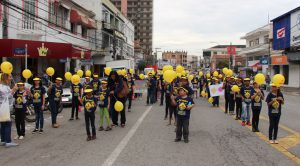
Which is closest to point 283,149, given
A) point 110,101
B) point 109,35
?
point 110,101

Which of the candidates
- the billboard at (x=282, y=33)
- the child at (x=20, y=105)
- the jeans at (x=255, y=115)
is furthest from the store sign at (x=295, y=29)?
the child at (x=20, y=105)

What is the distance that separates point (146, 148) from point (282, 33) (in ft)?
131

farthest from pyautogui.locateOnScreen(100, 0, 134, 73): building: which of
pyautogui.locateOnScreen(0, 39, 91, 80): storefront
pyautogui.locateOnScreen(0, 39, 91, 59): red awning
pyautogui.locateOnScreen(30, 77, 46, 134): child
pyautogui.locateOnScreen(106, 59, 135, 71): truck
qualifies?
pyautogui.locateOnScreen(30, 77, 46, 134): child

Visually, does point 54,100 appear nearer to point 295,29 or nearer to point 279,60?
point 295,29

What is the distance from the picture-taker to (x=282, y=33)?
44.1 m

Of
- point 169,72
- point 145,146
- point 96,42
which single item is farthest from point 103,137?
point 96,42

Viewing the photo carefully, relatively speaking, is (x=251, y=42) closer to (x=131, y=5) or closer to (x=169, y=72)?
(x=169, y=72)

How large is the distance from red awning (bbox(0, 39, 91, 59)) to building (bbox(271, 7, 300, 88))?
23798mm

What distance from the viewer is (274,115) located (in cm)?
899

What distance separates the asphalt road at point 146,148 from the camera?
718cm

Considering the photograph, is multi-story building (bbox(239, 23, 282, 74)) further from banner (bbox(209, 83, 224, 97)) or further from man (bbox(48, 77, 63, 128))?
man (bbox(48, 77, 63, 128))

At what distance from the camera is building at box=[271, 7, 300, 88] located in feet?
131

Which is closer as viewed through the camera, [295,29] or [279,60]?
[295,29]

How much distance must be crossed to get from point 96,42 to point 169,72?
32828 millimetres
